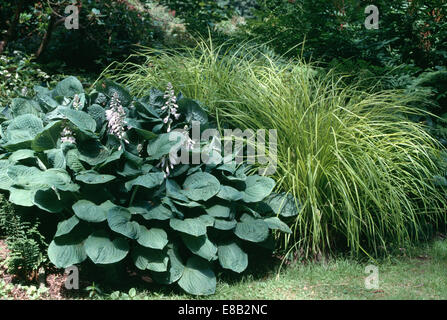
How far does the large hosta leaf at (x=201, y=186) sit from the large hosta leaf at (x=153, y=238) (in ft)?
1.04

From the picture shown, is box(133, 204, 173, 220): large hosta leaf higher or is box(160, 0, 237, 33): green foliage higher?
box(160, 0, 237, 33): green foliage

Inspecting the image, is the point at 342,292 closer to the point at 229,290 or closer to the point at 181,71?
the point at 229,290

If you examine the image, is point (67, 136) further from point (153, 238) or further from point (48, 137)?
point (153, 238)

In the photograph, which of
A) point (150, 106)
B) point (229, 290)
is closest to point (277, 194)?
point (229, 290)

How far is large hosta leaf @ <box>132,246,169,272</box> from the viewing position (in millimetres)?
3000

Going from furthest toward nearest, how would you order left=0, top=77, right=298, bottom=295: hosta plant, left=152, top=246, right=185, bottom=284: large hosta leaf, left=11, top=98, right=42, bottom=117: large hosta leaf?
left=11, top=98, right=42, bottom=117: large hosta leaf
left=152, top=246, right=185, bottom=284: large hosta leaf
left=0, top=77, right=298, bottom=295: hosta plant

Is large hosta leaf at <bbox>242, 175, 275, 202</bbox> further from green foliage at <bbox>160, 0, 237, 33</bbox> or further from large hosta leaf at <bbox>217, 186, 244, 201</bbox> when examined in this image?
green foliage at <bbox>160, 0, 237, 33</bbox>

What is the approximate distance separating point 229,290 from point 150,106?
142 cm

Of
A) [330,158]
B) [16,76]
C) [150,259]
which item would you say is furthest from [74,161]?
[16,76]

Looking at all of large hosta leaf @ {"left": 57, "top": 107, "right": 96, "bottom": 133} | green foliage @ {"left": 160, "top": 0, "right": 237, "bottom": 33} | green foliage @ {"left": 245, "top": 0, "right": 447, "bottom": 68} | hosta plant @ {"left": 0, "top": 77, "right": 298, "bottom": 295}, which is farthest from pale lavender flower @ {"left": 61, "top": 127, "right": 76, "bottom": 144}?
green foliage @ {"left": 160, "top": 0, "right": 237, "bottom": 33}

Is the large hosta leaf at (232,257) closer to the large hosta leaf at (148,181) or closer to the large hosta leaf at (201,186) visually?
the large hosta leaf at (201,186)

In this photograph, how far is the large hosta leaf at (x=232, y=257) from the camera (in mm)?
3205

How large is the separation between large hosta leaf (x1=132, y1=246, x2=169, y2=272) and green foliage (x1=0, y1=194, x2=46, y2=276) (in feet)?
2.02

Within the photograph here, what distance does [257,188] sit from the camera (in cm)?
346
